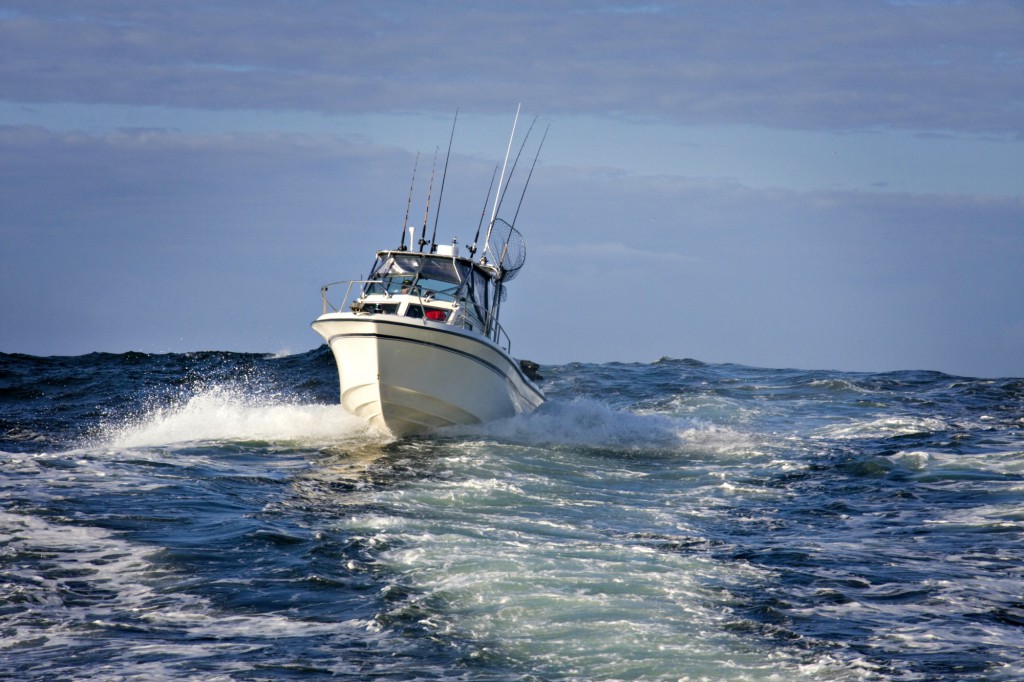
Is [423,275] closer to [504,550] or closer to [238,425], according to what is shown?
[238,425]

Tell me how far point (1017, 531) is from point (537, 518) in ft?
16.3

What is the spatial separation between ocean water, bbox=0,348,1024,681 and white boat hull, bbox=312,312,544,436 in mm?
491

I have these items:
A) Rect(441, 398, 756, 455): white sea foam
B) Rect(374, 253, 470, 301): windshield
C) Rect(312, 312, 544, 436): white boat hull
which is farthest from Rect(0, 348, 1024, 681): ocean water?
Rect(374, 253, 470, 301): windshield

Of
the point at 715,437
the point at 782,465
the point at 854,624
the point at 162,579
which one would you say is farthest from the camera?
the point at 715,437

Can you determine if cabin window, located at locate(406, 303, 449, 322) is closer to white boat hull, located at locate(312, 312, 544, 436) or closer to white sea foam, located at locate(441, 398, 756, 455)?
white boat hull, located at locate(312, 312, 544, 436)

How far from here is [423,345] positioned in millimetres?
14523

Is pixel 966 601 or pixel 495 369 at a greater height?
pixel 495 369

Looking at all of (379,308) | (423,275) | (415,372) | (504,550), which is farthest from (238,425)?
(504,550)

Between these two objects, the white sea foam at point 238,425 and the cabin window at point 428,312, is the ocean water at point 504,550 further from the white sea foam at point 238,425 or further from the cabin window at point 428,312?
the cabin window at point 428,312

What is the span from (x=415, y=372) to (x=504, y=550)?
642cm

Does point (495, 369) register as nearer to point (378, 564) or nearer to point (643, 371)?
point (378, 564)

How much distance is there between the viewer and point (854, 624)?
6.90 m

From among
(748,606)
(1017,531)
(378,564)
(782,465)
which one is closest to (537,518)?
(378,564)

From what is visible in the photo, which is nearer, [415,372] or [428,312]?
[415,372]
